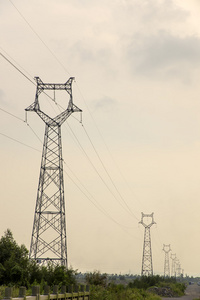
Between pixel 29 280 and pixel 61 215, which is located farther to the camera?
pixel 61 215

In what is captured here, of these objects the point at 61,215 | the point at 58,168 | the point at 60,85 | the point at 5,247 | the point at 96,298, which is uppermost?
the point at 60,85

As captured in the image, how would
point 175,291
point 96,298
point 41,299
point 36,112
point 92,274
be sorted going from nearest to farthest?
point 41,299 → point 96,298 → point 36,112 → point 92,274 → point 175,291

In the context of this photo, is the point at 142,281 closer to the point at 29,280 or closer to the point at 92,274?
the point at 92,274

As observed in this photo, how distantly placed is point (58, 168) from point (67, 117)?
199 inches

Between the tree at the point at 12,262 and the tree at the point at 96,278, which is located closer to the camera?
the tree at the point at 12,262

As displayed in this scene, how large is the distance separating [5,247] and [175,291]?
68536 mm

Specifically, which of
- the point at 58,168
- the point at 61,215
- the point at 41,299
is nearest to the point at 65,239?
the point at 61,215

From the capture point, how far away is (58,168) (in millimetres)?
46938

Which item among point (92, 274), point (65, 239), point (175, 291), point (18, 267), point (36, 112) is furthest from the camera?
point (175, 291)

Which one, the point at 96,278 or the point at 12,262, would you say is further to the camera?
the point at 96,278

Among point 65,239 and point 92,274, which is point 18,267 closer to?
point 65,239

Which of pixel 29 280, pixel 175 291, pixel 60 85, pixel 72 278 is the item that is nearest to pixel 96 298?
pixel 72 278

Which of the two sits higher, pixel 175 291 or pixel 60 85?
pixel 60 85

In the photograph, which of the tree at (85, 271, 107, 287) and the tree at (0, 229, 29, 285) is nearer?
the tree at (0, 229, 29, 285)
